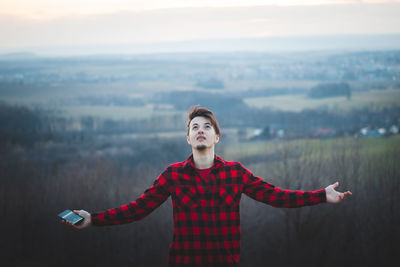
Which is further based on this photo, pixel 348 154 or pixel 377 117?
pixel 377 117

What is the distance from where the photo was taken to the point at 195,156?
3.11 meters

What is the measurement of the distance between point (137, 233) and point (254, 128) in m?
17.3

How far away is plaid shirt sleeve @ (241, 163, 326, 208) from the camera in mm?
3168

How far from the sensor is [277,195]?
3.19m

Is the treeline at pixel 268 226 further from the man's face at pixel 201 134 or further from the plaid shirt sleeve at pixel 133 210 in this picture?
the man's face at pixel 201 134

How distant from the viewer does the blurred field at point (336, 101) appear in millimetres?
27025

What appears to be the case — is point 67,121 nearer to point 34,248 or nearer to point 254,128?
point 254,128

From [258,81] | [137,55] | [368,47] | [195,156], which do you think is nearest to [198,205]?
[195,156]

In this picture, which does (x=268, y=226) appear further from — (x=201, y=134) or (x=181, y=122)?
(x=181, y=122)

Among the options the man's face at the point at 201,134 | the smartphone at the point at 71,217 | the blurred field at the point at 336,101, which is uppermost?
the blurred field at the point at 336,101

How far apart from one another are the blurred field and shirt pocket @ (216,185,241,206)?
25724 mm

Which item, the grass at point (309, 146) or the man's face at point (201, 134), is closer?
the man's face at point (201, 134)

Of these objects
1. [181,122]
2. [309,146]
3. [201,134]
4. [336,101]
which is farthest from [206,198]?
[181,122]

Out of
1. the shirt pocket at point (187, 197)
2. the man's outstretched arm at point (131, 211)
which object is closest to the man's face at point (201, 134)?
the shirt pocket at point (187, 197)
